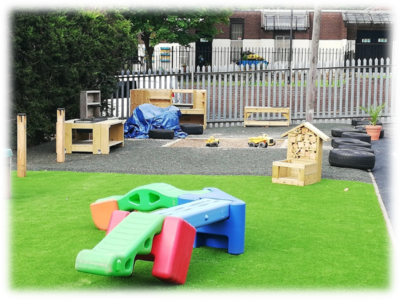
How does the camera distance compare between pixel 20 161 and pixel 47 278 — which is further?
pixel 20 161

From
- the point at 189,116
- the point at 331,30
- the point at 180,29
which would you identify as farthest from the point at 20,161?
the point at 331,30

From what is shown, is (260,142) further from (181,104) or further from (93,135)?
(181,104)

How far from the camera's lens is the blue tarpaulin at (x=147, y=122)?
17.1 metres

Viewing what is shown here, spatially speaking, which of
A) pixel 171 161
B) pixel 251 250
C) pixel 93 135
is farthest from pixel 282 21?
pixel 251 250

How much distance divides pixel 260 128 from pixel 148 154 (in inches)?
279

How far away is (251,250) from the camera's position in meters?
6.12

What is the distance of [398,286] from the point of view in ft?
16.7

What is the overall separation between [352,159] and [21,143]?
623 centimetres

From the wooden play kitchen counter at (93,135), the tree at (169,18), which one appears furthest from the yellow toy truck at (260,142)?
the tree at (169,18)

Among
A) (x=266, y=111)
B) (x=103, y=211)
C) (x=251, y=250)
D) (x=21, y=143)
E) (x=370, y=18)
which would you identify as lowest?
(x=251, y=250)

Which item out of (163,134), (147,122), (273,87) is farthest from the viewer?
(273,87)

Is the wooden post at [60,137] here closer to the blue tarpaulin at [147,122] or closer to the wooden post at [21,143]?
the wooden post at [21,143]

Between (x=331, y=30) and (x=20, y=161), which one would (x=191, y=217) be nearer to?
(x=20, y=161)

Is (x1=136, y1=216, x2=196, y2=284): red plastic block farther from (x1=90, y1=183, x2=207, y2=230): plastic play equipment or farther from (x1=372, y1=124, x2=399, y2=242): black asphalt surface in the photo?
(x1=372, y1=124, x2=399, y2=242): black asphalt surface
